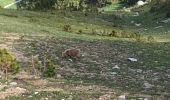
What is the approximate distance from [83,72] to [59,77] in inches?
90.1

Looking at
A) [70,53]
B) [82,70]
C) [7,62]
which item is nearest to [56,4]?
[70,53]

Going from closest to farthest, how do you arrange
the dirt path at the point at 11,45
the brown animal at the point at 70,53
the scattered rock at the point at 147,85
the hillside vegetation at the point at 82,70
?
A: the hillside vegetation at the point at 82,70
the scattered rock at the point at 147,85
the dirt path at the point at 11,45
the brown animal at the point at 70,53

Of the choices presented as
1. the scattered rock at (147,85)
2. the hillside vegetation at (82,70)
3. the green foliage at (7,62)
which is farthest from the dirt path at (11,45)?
the scattered rock at (147,85)

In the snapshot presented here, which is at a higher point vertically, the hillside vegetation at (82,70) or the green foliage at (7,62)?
the green foliage at (7,62)

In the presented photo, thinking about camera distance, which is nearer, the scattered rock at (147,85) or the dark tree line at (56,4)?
the scattered rock at (147,85)

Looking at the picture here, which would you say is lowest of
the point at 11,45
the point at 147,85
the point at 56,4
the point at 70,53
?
the point at 56,4

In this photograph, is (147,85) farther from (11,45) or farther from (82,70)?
(11,45)

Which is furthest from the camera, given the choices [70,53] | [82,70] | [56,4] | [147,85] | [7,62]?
[56,4]

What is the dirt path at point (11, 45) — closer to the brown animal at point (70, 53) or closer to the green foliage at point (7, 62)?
the brown animal at point (70, 53)

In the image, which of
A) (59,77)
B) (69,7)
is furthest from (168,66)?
(69,7)

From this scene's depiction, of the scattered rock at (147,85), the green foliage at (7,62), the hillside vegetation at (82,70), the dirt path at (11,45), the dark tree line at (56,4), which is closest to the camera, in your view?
the hillside vegetation at (82,70)

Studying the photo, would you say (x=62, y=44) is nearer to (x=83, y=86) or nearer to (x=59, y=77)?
(x=59, y=77)

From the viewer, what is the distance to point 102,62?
32.2 meters

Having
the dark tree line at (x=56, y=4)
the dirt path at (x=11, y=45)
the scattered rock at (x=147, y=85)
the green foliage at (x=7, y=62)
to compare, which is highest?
the green foliage at (x=7, y=62)
